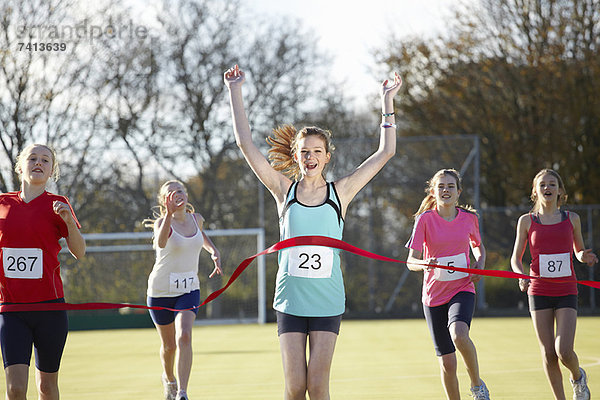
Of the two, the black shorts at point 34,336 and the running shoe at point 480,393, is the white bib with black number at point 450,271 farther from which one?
the black shorts at point 34,336

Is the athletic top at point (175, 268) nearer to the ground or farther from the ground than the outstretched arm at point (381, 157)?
nearer to the ground

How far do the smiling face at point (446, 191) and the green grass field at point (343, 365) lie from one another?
2.09 m

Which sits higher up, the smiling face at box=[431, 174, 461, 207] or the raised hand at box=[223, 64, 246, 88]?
the raised hand at box=[223, 64, 246, 88]

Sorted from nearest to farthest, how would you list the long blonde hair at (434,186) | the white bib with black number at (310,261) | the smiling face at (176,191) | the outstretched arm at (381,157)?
the white bib with black number at (310,261) → the outstretched arm at (381,157) → the long blonde hair at (434,186) → the smiling face at (176,191)

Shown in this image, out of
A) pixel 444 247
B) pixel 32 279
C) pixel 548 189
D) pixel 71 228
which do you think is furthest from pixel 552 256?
pixel 32 279

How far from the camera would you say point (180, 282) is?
762 cm

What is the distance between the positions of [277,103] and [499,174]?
290 inches

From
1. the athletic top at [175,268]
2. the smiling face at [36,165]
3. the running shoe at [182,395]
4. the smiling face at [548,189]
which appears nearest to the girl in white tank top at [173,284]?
the athletic top at [175,268]

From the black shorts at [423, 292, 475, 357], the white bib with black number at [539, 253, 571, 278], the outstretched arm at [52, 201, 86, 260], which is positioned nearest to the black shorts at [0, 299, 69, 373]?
the outstretched arm at [52, 201, 86, 260]

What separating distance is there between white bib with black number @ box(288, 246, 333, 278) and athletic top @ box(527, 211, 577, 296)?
8.27 feet

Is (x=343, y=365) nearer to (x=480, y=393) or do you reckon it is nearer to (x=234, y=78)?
(x=480, y=393)

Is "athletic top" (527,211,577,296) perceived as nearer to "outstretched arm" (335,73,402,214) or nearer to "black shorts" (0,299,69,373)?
"outstretched arm" (335,73,402,214)

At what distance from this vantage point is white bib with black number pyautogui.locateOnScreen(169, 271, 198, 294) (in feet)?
25.0

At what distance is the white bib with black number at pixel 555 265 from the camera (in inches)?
263
